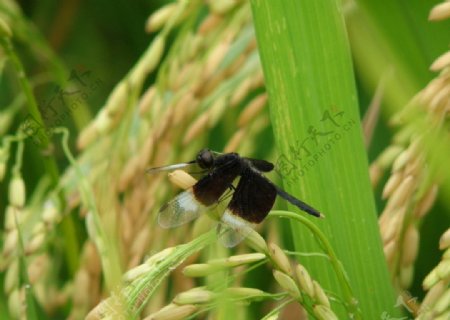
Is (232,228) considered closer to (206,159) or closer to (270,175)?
(206,159)

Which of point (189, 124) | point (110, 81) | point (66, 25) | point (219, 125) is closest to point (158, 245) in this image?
point (189, 124)

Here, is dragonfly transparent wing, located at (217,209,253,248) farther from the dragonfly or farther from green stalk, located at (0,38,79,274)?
green stalk, located at (0,38,79,274)

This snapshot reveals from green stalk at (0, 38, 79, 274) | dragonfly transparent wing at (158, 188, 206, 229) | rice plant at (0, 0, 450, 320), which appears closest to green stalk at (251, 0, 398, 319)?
rice plant at (0, 0, 450, 320)

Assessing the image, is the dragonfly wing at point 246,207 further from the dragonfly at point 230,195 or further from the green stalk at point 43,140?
the green stalk at point 43,140

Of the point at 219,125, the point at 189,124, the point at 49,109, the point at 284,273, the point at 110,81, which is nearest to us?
the point at 284,273

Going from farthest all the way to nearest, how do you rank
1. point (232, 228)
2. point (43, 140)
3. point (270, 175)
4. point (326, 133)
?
point (270, 175) → point (43, 140) → point (326, 133) → point (232, 228)

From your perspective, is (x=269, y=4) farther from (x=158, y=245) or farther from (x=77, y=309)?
(x=77, y=309)

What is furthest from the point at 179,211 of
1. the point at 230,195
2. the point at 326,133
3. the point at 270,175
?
the point at 270,175
